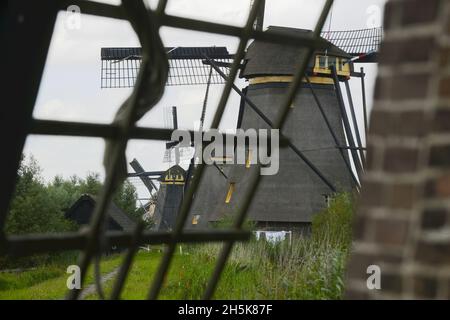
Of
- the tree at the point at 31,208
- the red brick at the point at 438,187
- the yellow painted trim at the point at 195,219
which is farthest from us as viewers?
the yellow painted trim at the point at 195,219

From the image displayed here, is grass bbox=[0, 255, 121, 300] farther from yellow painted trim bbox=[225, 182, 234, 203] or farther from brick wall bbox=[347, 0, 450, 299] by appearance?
brick wall bbox=[347, 0, 450, 299]

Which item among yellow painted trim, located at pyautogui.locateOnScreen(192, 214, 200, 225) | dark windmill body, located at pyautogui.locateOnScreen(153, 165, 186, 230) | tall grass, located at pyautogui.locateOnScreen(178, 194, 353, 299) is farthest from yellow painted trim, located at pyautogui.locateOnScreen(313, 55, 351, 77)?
dark windmill body, located at pyautogui.locateOnScreen(153, 165, 186, 230)

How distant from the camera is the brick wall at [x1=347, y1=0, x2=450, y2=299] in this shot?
199 centimetres

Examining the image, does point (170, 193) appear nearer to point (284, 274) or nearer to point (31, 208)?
point (31, 208)

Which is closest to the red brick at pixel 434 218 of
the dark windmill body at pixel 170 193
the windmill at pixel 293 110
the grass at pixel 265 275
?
the grass at pixel 265 275

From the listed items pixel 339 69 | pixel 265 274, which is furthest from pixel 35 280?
pixel 265 274

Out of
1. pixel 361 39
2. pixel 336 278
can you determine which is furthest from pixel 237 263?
pixel 361 39

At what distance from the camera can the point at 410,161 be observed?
202 centimetres

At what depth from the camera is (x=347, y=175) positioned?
28.2m

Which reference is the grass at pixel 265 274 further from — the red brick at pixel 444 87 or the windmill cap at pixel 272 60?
the windmill cap at pixel 272 60

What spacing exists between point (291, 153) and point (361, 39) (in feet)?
13.9

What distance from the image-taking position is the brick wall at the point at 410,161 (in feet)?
6.51
